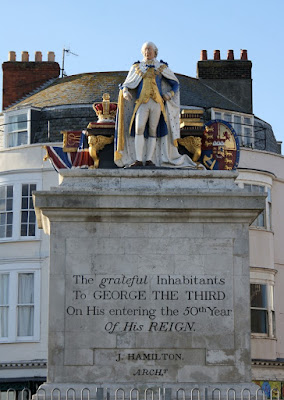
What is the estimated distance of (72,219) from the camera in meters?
26.9

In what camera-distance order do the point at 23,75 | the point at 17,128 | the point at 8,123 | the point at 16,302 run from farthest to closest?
the point at 23,75 → the point at 8,123 → the point at 17,128 → the point at 16,302

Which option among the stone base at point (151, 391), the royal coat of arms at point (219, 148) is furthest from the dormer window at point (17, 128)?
the stone base at point (151, 391)

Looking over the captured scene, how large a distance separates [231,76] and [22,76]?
8392mm

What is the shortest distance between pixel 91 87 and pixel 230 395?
2618 cm

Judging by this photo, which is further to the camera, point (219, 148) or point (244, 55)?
point (244, 55)

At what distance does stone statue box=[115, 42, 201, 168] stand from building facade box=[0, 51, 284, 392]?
748 inches

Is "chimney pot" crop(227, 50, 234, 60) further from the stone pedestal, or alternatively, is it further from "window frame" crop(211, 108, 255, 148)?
the stone pedestal

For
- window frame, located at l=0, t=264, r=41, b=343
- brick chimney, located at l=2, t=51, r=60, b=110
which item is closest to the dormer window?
brick chimney, located at l=2, t=51, r=60, b=110

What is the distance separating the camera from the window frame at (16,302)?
46812 mm

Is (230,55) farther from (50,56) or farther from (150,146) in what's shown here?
(150,146)

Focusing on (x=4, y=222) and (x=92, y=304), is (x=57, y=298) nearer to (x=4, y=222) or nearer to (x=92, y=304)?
(x=92, y=304)

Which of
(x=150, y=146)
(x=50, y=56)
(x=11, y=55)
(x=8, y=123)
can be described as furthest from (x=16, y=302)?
(x=150, y=146)

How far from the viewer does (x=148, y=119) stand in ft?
92.3

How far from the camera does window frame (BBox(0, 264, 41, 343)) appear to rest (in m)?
46.8
